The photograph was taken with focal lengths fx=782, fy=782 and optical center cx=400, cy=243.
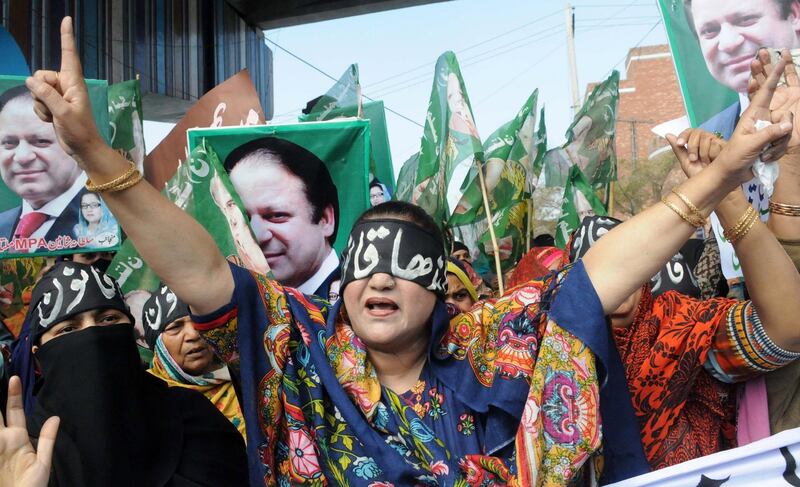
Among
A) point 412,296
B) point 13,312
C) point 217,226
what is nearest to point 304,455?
point 412,296

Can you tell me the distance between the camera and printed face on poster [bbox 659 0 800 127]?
10.5ft

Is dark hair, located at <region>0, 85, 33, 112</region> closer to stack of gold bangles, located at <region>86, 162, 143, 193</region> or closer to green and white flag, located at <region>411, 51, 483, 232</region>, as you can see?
green and white flag, located at <region>411, 51, 483, 232</region>

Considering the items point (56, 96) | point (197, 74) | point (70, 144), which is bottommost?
point (70, 144)

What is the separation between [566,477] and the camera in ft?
6.14

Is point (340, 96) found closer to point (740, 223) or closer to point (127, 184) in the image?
point (740, 223)

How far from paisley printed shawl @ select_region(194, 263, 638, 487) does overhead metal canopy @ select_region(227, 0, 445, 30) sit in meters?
6.47

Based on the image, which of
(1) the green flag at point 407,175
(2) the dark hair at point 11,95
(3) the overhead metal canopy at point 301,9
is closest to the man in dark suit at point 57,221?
(2) the dark hair at point 11,95

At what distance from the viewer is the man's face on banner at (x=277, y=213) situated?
341 cm

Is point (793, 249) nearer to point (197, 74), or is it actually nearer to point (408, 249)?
point (408, 249)

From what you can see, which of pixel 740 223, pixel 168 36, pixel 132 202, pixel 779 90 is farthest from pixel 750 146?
pixel 168 36

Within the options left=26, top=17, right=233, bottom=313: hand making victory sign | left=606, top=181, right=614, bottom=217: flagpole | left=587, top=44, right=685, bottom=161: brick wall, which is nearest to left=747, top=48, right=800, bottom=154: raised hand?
left=26, top=17, right=233, bottom=313: hand making victory sign

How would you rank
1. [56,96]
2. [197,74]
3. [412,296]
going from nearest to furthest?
[56,96], [412,296], [197,74]

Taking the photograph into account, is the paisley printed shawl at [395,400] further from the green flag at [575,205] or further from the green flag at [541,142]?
the green flag at [541,142]

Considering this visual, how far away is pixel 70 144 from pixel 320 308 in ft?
2.77
